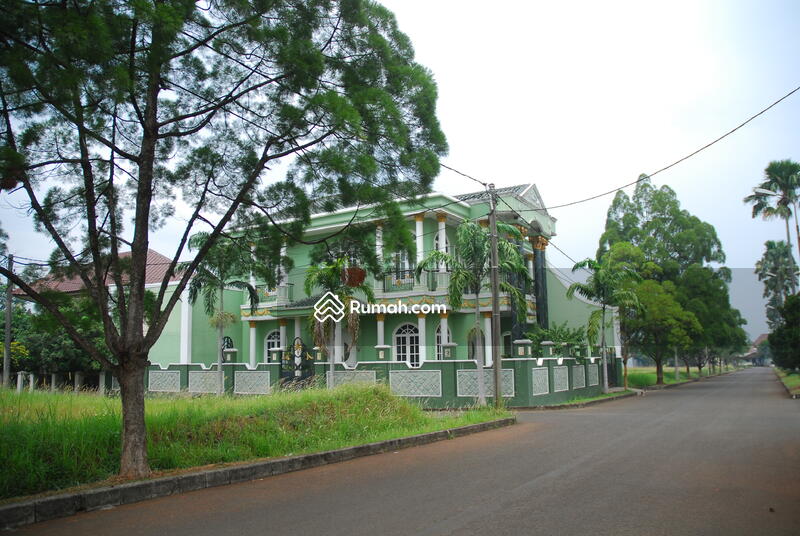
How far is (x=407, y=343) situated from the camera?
26.2 m

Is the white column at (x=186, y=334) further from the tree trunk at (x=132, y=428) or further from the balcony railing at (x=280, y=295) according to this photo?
the tree trunk at (x=132, y=428)

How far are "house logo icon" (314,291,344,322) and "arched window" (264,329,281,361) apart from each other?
320 inches

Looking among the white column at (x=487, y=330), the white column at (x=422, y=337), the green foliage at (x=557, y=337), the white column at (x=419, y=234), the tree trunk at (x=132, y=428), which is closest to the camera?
the tree trunk at (x=132, y=428)

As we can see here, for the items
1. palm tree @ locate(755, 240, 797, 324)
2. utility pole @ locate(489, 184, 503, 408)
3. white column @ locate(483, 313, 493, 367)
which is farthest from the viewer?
palm tree @ locate(755, 240, 797, 324)

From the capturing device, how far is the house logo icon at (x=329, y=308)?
2136cm

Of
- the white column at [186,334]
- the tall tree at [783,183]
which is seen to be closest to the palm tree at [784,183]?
the tall tree at [783,183]

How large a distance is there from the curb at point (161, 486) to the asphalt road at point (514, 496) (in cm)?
15

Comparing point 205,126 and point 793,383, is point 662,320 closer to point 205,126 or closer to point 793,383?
point 793,383

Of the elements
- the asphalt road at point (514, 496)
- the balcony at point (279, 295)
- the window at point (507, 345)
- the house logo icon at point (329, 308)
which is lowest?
the asphalt road at point (514, 496)

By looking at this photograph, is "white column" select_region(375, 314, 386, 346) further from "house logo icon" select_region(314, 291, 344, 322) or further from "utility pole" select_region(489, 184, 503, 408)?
"utility pole" select_region(489, 184, 503, 408)

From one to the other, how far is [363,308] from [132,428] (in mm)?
17893

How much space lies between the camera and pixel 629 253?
32688mm

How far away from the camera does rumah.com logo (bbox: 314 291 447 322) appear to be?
2141cm

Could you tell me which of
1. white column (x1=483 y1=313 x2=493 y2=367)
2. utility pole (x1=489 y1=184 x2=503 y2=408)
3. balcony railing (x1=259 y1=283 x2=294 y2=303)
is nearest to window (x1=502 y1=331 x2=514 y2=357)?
white column (x1=483 y1=313 x2=493 y2=367)
